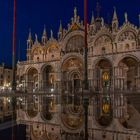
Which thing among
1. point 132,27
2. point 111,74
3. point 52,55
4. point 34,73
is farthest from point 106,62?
point 34,73

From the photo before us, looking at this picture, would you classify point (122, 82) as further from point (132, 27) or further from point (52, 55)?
point (52, 55)

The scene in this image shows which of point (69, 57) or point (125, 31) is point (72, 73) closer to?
point (69, 57)

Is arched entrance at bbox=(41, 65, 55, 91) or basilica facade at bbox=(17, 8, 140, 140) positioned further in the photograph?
arched entrance at bbox=(41, 65, 55, 91)

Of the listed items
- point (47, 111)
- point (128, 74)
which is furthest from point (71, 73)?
point (47, 111)

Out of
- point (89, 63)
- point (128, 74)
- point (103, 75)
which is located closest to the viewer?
point (128, 74)

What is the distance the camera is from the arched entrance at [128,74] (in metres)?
47.0

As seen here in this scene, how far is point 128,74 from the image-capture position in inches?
2018

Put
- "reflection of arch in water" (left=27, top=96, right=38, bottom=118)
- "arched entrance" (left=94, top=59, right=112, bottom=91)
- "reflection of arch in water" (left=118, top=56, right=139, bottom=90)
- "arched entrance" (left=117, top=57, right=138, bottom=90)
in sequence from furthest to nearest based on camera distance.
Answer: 1. "arched entrance" (left=94, top=59, right=112, bottom=91)
2. "reflection of arch in water" (left=118, top=56, right=139, bottom=90)
3. "arched entrance" (left=117, top=57, right=138, bottom=90)
4. "reflection of arch in water" (left=27, top=96, right=38, bottom=118)

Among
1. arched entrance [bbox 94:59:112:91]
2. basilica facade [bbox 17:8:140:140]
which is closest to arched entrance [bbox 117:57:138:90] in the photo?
basilica facade [bbox 17:8:140:140]

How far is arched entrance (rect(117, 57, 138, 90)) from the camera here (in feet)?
154

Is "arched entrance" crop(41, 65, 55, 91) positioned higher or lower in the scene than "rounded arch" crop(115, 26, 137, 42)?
lower

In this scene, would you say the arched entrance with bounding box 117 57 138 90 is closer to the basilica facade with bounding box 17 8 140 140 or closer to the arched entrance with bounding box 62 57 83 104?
the basilica facade with bounding box 17 8 140 140

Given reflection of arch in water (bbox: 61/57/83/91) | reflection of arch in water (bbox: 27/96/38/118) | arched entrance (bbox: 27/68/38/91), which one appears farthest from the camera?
arched entrance (bbox: 27/68/38/91)

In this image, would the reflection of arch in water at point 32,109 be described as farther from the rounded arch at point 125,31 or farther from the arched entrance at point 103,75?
the rounded arch at point 125,31
